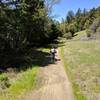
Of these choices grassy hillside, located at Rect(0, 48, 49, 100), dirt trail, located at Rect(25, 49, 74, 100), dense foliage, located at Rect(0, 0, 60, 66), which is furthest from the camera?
dense foliage, located at Rect(0, 0, 60, 66)

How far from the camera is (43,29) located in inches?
2162

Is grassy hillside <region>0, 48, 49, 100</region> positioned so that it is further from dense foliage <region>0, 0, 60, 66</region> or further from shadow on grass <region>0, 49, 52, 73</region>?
dense foliage <region>0, 0, 60, 66</region>

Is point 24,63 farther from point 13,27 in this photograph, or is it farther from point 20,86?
point 20,86

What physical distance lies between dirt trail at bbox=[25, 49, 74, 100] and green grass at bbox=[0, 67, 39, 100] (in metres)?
0.70

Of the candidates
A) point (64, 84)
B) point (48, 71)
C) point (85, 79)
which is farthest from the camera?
point (48, 71)

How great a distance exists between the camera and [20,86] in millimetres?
16359

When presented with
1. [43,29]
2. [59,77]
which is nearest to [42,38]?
[43,29]

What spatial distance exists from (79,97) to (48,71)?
835 cm

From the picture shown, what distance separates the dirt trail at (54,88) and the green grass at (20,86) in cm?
70

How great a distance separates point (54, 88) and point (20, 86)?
7.24 feet

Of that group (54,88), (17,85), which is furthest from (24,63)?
(54,88)

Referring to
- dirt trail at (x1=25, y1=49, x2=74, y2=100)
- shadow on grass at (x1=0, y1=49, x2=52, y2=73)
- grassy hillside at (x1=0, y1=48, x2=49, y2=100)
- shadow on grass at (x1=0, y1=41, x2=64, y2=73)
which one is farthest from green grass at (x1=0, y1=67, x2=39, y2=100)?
shadow on grass at (x1=0, y1=41, x2=64, y2=73)

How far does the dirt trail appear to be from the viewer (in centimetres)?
1416

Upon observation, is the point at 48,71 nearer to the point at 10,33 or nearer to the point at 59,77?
the point at 59,77
